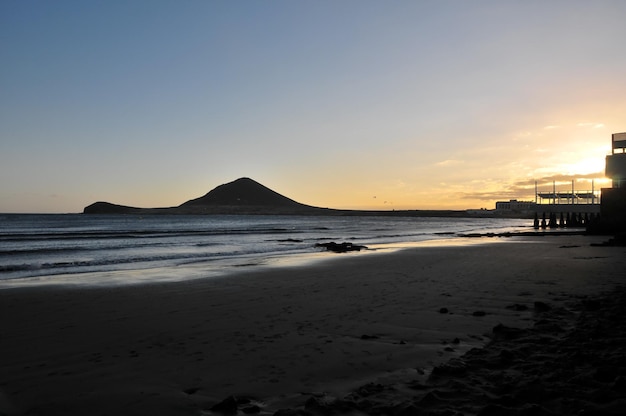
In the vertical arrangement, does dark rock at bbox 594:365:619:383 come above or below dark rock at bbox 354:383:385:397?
above

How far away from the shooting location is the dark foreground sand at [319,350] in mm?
4242

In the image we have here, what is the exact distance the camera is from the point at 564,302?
909 centimetres

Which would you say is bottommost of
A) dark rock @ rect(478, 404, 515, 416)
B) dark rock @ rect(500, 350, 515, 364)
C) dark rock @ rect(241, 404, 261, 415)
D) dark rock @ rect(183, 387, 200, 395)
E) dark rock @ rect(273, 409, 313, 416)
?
dark rock @ rect(183, 387, 200, 395)

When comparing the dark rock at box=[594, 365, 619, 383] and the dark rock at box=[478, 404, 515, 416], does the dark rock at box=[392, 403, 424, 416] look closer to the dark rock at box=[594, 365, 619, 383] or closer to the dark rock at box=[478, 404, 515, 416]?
the dark rock at box=[478, 404, 515, 416]

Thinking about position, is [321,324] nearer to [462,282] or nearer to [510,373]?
[510,373]

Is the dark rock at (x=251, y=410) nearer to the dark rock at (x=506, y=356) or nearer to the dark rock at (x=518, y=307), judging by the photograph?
the dark rock at (x=506, y=356)

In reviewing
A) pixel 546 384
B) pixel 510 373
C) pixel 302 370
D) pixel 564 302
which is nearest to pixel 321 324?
pixel 302 370

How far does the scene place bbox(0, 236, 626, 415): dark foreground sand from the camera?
13.9 feet

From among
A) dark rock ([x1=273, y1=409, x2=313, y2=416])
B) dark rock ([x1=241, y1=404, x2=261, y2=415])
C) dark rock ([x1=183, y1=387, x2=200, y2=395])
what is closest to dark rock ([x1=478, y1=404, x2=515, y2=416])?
dark rock ([x1=273, y1=409, x2=313, y2=416])

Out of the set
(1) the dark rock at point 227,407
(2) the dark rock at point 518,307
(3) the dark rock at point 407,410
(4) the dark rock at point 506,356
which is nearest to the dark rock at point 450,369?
(4) the dark rock at point 506,356

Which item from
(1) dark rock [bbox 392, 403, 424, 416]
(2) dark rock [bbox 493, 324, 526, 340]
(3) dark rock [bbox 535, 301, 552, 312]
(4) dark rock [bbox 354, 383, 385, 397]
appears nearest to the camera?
(1) dark rock [bbox 392, 403, 424, 416]

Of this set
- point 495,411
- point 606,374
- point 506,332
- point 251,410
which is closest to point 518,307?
point 506,332

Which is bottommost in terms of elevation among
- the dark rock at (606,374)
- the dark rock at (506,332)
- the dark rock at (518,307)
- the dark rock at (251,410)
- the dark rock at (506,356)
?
the dark rock at (251,410)

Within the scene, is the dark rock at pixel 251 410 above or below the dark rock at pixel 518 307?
below
